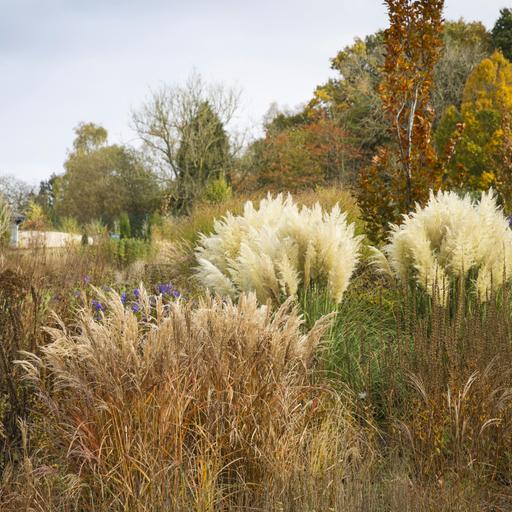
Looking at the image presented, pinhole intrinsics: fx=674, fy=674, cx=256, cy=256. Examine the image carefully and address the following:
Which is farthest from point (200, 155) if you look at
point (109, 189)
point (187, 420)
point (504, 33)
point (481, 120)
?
point (187, 420)

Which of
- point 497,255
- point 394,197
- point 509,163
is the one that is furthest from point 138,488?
point 509,163

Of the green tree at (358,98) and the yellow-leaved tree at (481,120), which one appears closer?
the yellow-leaved tree at (481,120)

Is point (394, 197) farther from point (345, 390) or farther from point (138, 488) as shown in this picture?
point (138, 488)

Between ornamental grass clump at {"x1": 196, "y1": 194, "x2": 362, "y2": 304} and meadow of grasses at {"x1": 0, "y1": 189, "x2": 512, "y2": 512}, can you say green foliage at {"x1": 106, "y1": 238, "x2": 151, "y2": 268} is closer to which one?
ornamental grass clump at {"x1": 196, "y1": 194, "x2": 362, "y2": 304}

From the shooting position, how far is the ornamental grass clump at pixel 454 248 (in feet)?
15.9

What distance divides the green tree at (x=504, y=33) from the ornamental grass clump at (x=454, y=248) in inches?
949

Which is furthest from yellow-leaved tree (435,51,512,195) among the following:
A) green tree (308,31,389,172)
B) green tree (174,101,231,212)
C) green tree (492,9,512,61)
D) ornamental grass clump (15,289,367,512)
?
ornamental grass clump (15,289,367,512)

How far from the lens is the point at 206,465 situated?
2.81m

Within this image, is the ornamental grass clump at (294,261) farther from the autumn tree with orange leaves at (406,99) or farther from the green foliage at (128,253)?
the green foliage at (128,253)

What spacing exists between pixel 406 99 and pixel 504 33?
2182cm

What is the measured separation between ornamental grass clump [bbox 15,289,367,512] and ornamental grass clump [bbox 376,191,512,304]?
1.85 m

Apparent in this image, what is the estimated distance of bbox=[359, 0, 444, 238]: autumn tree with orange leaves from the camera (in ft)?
26.2

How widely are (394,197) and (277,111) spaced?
90.5 feet

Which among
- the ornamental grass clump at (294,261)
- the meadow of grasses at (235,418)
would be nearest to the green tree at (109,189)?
the ornamental grass clump at (294,261)
